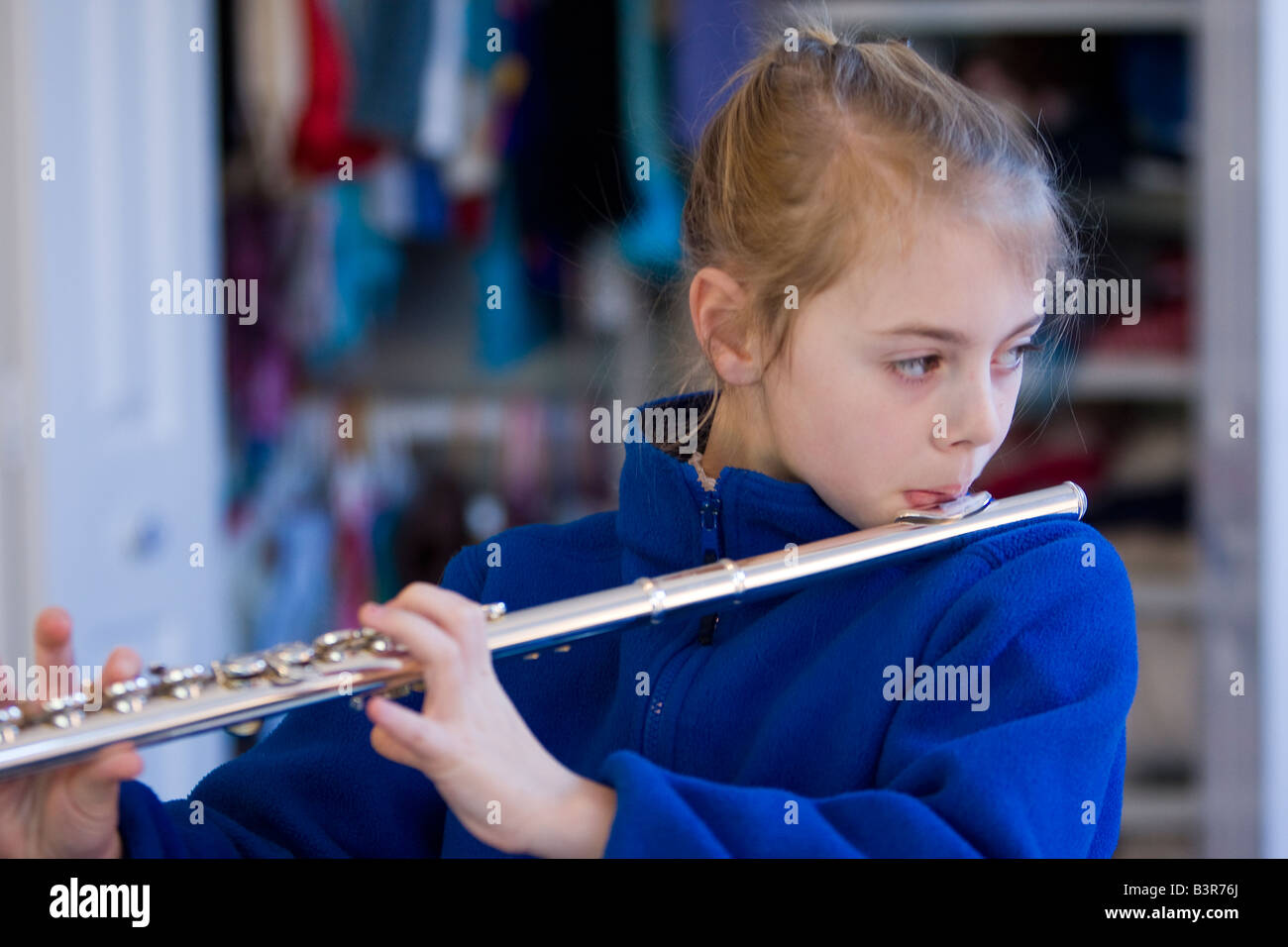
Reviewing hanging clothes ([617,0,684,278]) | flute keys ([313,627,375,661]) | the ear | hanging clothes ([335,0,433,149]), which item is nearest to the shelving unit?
hanging clothes ([617,0,684,278])

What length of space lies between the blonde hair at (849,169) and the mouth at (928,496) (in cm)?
11

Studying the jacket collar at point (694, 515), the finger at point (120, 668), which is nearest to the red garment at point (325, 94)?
the jacket collar at point (694, 515)

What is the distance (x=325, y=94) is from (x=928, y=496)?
1.58m

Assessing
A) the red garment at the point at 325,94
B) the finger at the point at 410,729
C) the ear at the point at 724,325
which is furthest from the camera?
the red garment at the point at 325,94

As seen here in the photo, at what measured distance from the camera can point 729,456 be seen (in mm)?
803

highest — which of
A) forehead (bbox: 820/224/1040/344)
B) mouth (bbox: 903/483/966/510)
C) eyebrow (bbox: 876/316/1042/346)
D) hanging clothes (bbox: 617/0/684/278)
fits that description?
hanging clothes (bbox: 617/0/684/278)

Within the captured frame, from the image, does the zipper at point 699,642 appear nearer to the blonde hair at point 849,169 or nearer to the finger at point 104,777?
the blonde hair at point 849,169

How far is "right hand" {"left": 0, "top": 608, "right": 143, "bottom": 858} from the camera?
0.61 m

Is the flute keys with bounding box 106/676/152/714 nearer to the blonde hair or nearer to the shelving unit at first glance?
the blonde hair

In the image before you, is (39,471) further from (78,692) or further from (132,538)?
(78,692)

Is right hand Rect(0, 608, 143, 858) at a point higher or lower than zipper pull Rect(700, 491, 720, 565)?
lower

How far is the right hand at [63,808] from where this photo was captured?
61 cm

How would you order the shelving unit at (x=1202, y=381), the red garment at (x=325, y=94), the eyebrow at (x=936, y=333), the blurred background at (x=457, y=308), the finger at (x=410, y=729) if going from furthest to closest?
the red garment at (x=325, y=94)
the shelving unit at (x=1202, y=381)
the blurred background at (x=457, y=308)
the eyebrow at (x=936, y=333)
the finger at (x=410, y=729)

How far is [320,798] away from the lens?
767 mm
